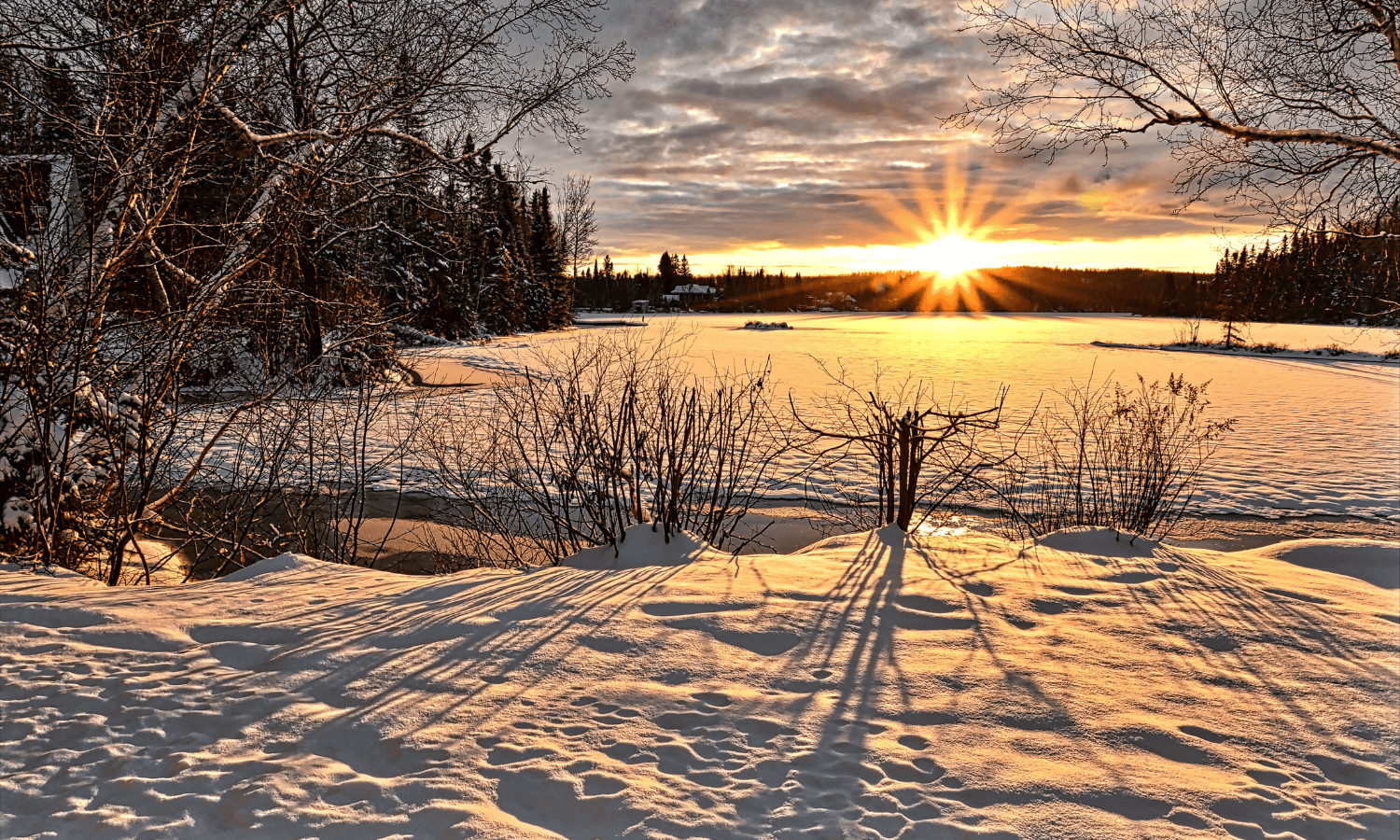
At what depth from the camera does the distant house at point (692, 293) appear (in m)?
107

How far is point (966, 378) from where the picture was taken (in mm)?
21203

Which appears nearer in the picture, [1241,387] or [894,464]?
[894,464]

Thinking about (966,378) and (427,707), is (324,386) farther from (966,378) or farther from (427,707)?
(966,378)

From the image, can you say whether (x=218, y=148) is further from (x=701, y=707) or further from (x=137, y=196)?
(x=701, y=707)

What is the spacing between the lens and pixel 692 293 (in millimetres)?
125562

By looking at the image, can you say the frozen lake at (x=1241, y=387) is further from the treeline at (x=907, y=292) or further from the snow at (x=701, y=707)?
the treeline at (x=907, y=292)

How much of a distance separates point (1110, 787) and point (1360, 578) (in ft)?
13.8

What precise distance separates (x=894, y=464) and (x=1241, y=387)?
54.4 feet

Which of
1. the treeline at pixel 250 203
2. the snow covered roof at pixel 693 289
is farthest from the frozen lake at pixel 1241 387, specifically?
the snow covered roof at pixel 693 289

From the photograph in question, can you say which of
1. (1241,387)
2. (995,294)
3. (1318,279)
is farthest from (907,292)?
(1241,387)

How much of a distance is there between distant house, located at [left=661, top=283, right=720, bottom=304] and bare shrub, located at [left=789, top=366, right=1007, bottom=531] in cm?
9296

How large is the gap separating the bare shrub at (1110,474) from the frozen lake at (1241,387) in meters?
0.82

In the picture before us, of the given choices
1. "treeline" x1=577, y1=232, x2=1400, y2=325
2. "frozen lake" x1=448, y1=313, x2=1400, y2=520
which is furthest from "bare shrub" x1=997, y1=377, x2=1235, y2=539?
"treeline" x1=577, y1=232, x2=1400, y2=325

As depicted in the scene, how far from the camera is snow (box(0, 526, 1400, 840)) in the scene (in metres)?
2.64
